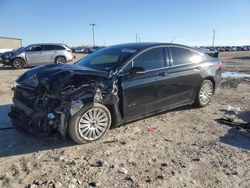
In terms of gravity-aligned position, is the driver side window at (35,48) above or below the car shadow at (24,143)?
above

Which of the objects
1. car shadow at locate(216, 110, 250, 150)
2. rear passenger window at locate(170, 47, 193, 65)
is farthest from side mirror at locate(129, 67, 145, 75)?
car shadow at locate(216, 110, 250, 150)

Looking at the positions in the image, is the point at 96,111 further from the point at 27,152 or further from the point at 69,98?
the point at 27,152

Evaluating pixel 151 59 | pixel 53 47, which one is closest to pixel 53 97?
pixel 151 59

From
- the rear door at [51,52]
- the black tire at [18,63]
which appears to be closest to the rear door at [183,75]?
the rear door at [51,52]

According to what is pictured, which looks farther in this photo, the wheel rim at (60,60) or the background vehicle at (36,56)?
the wheel rim at (60,60)

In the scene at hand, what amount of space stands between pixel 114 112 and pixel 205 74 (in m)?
3.11

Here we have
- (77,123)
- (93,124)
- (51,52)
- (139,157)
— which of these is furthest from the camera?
(51,52)

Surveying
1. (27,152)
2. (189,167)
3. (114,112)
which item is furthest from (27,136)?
(189,167)

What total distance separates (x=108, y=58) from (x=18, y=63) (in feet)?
47.9

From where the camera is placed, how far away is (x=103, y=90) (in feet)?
17.4

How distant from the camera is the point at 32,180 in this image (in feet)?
13.1

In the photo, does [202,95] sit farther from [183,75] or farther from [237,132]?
[237,132]

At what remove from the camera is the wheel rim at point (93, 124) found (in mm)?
5156

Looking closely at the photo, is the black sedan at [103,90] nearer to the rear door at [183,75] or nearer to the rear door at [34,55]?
the rear door at [183,75]
